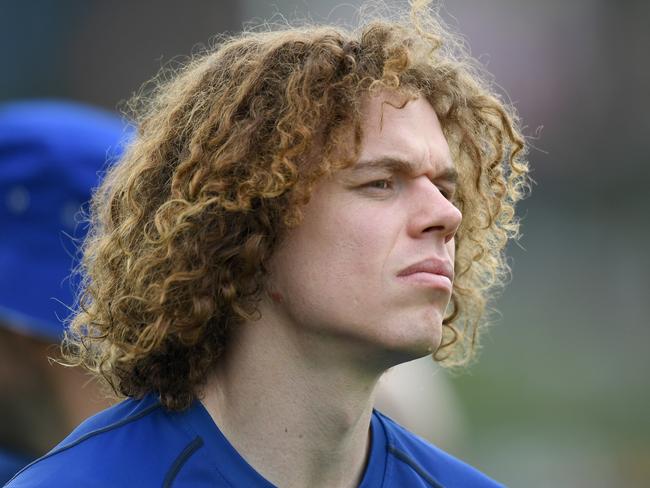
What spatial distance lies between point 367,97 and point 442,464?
114cm

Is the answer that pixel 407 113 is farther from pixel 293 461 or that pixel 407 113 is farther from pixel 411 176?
pixel 293 461

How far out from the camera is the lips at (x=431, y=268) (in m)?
3.16

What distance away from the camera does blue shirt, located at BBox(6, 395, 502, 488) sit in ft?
9.94

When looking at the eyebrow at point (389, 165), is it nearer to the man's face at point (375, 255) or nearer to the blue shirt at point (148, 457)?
the man's face at point (375, 255)

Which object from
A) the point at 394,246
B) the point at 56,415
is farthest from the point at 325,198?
the point at 56,415

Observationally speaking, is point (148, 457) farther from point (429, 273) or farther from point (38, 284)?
point (38, 284)

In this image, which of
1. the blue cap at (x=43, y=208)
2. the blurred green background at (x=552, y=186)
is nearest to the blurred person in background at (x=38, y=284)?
the blue cap at (x=43, y=208)

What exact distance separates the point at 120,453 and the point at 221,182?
0.80 metres

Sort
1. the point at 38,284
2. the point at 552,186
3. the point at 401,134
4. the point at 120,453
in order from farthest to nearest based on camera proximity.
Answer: the point at 552,186 → the point at 38,284 → the point at 401,134 → the point at 120,453

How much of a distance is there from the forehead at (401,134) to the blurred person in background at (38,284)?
1.25 meters

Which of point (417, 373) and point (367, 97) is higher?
point (367, 97)

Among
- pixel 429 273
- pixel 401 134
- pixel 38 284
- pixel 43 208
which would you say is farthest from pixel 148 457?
pixel 43 208

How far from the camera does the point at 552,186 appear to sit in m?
19.1

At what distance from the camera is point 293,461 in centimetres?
322
